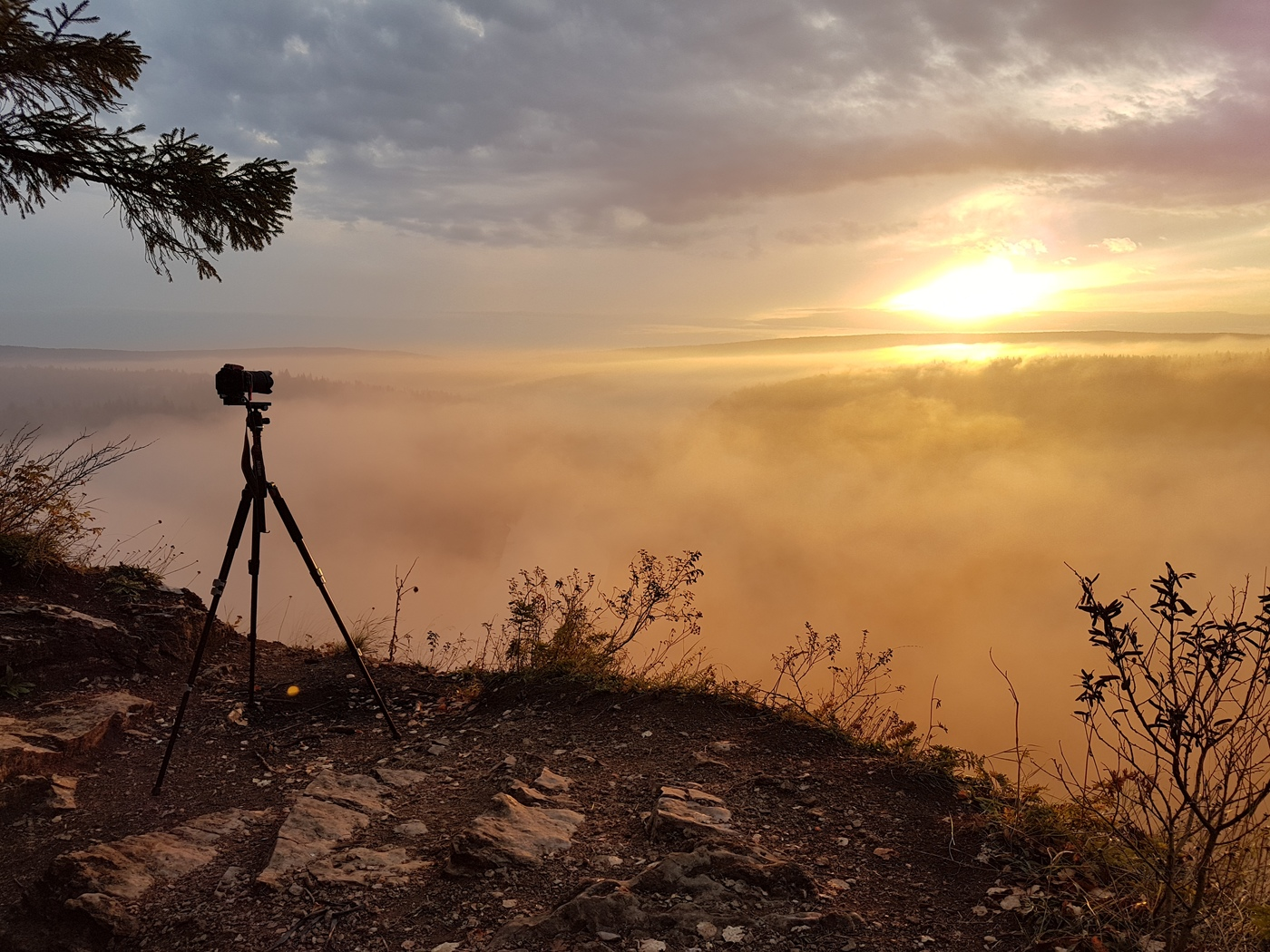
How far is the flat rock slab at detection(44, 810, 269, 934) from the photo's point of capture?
3672mm

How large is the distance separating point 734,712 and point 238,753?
12.6ft

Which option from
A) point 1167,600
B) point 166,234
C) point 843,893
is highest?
point 166,234

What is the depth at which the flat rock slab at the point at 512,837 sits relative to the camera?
388 cm

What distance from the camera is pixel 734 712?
582 cm

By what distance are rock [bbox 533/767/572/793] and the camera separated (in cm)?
314

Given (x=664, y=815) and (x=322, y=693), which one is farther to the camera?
(x=322, y=693)

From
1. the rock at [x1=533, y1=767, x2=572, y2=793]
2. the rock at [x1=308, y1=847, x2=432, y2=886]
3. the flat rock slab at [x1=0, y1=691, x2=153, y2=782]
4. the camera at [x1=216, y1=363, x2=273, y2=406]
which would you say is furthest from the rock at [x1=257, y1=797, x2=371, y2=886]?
the camera at [x1=216, y1=363, x2=273, y2=406]

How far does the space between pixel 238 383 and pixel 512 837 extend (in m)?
3.38

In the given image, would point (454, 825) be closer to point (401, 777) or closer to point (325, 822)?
point (325, 822)

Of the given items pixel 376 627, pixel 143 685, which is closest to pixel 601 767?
pixel 376 627

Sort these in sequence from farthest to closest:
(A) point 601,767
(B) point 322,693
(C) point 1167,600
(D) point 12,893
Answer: (B) point 322,693
(A) point 601,767
(D) point 12,893
(C) point 1167,600

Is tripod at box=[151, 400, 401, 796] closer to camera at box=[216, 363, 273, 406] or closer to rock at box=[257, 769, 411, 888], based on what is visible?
camera at box=[216, 363, 273, 406]

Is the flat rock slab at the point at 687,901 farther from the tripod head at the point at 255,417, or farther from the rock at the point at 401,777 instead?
the tripod head at the point at 255,417

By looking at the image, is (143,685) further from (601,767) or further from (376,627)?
(601,767)
